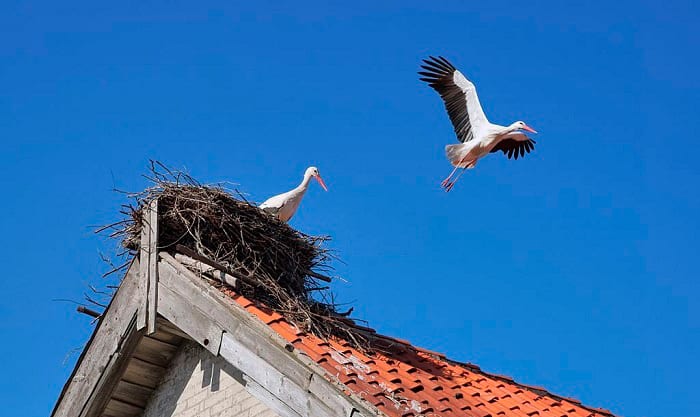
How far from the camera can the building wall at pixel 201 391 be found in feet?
20.9

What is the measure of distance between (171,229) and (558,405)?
2947 mm

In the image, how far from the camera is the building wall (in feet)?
20.9

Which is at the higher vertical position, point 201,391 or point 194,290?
point 194,290

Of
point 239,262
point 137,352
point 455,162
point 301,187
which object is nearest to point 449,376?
point 239,262

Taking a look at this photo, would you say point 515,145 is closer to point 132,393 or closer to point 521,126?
point 521,126

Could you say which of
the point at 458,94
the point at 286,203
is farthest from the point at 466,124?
the point at 286,203

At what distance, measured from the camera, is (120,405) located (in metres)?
7.16

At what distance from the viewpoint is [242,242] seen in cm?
728

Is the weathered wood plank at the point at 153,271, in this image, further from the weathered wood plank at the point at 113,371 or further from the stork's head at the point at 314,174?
the stork's head at the point at 314,174

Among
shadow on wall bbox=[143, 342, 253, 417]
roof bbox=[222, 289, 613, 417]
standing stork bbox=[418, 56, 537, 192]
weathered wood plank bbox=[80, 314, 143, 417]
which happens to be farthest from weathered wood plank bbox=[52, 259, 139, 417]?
standing stork bbox=[418, 56, 537, 192]

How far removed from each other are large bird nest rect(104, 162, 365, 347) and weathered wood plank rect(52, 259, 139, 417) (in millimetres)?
353

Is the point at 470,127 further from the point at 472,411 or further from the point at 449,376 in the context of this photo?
the point at 472,411

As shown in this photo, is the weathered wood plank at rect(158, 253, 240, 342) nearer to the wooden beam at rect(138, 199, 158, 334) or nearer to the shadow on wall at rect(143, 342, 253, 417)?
the wooden beam at rect(138, 199, 158, 334)

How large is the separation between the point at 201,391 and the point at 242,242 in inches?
41.8
